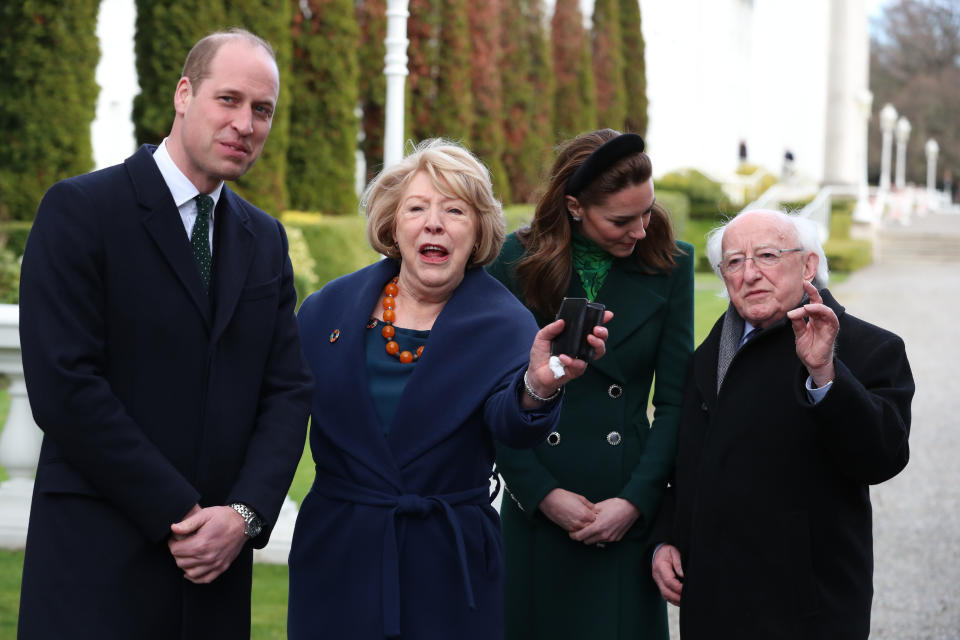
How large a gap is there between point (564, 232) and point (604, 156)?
0.27m

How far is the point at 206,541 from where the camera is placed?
240 centimetres

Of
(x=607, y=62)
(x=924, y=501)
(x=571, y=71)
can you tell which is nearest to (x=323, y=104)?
(x=924, y=501)

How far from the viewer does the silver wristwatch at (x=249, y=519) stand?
2.48 meters

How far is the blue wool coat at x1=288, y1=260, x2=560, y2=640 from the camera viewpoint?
263 cm

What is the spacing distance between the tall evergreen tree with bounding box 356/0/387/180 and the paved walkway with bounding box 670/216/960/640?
22.2ft

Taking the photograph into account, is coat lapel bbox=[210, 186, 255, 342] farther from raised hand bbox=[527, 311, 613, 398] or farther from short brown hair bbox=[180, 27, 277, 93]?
raised hand bbox=[527, 311, 613, 398]

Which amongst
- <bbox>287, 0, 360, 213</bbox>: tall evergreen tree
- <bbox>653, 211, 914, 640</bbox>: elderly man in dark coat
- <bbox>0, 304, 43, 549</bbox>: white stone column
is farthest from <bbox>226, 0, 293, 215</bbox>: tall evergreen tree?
<bbox>653, 211, 914, 640</bbox>: elderly man in dark coat

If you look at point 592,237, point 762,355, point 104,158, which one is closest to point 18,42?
point 104,158

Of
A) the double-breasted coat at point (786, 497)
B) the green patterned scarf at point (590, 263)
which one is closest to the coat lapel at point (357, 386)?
the green patterned scarf at point (590, 263)

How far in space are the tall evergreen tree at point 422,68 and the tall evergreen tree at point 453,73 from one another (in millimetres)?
98

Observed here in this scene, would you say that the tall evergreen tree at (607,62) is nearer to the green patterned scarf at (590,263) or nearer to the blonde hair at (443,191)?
the green patterned scarf at (590,263)

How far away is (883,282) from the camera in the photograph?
22688 mm

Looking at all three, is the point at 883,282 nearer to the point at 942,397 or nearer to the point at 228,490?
the point at 942,397

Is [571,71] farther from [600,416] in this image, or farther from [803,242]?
[803,242]
